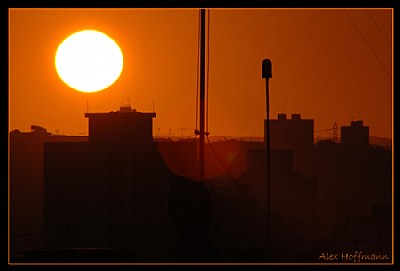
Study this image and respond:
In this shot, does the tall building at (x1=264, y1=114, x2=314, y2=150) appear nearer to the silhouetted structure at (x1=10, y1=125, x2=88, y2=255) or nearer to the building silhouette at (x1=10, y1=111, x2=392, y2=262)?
the building silhouette at (x1=10, y1=111, x2=392, y2=262)

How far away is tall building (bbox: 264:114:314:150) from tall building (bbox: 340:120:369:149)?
8.67 ft

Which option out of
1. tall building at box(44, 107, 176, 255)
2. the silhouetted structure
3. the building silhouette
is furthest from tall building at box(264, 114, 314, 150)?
tall building at box(44, 107, 176, 255)

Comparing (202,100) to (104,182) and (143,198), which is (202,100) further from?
(104,182)

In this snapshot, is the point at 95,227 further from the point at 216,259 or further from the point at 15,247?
the point at 216,259

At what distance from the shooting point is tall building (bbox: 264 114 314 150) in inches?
2096

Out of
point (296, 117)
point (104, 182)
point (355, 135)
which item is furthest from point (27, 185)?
point (355, 135)

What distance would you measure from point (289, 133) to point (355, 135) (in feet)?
15.0

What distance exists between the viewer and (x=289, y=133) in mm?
54375

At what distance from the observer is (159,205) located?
1299 inches

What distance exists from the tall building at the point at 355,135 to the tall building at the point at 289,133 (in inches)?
104

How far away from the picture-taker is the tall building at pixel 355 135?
52.5m
